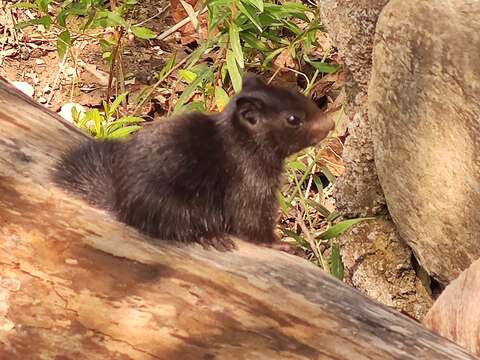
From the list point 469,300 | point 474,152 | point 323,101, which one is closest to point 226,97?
point 323,101

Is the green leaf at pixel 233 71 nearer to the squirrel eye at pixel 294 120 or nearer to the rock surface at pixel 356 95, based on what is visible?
the rock surface at pixel 356 95

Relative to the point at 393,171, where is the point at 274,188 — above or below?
below

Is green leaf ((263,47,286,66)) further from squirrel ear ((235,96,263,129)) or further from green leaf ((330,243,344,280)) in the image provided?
squirrel ear ((235,96,263,129))

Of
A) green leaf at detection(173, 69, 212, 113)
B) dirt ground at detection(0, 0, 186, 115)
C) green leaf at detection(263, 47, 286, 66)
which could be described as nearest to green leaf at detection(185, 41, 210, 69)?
green leaf at detection(173, 69, 212, 113)

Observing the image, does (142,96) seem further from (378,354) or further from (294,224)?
(378,354)

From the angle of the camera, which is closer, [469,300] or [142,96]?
[469,300]

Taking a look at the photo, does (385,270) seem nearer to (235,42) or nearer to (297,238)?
(297,238)

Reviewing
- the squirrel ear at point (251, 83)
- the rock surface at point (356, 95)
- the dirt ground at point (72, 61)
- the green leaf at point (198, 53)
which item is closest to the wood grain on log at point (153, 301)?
the squirrel ear at point (251, 83)
